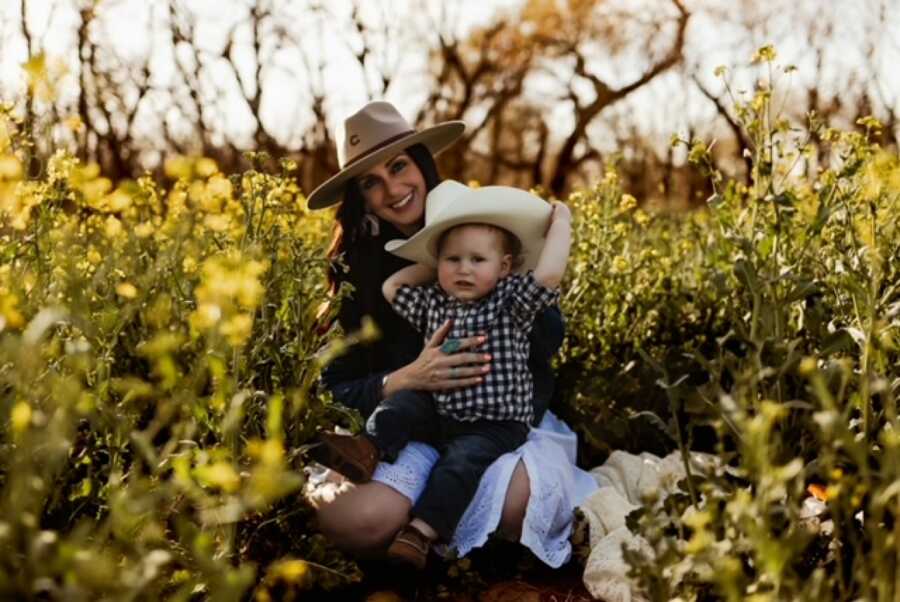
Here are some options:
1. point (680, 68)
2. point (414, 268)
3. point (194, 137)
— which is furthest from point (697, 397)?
point (680, 68)

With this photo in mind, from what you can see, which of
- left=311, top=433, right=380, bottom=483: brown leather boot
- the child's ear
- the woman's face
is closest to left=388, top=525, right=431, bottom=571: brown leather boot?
left=311, top=433, right=380, bottom=483: brown leather boot

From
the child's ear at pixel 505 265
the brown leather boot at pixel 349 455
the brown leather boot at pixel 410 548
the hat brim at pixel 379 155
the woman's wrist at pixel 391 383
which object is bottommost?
the brown leather boot at pixel 410 548

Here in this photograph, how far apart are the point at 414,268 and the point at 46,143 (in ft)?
3.71

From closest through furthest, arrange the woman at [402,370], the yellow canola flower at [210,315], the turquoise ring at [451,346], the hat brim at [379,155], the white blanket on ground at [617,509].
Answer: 1. the yellow canola flower at [210,315]
2. the white blanket on ground at [617,509]
3. the woman at [402,370]
4. the turquoise ring at [451,346]
5. the hat brim at [379,155]

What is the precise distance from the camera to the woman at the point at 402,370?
2.67m

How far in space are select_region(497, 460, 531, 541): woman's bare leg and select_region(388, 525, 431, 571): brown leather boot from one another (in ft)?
0.81

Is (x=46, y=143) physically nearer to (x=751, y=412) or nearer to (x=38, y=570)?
(x=38, y=570)

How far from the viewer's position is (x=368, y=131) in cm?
337

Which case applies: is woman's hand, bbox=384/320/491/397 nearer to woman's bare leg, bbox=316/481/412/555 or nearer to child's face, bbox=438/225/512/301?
child's face, bbox=438/225/512/301

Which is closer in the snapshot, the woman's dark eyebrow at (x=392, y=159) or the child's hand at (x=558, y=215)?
the child's hand at (x=558, y=215)

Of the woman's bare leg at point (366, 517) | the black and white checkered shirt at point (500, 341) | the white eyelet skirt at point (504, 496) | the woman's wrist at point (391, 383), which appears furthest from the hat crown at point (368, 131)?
the woman's bare leg at point (366, 517)

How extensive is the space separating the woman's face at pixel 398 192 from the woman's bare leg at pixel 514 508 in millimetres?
1019

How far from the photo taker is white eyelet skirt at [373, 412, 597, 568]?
2656 millimetres

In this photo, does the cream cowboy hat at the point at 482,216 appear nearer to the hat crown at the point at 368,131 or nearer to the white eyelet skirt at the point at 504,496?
the hat crown at the point at 368,131
